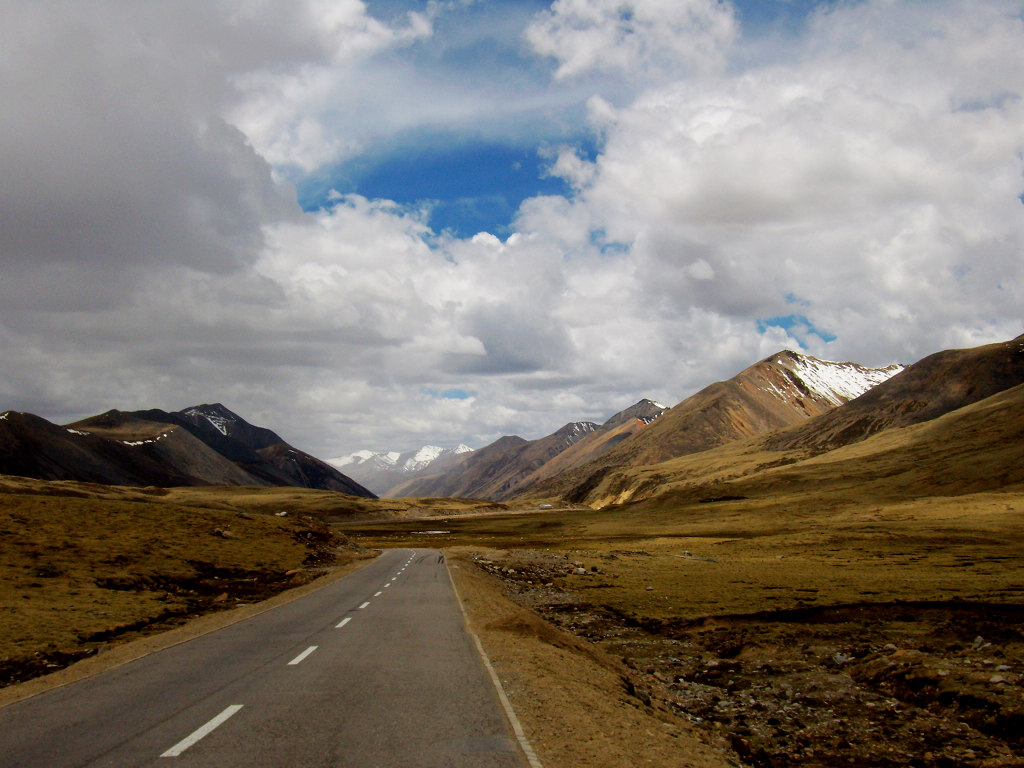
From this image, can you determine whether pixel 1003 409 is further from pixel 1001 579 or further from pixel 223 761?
pixel 223 761

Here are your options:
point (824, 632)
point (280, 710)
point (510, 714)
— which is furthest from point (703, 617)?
point (280, 710)

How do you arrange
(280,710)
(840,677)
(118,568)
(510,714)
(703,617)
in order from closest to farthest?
(510,714), (280,710), (840,677), (703,617), (118,568)

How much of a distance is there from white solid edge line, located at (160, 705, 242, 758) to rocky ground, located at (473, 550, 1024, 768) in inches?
348

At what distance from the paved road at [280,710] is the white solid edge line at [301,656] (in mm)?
48

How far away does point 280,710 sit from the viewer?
11.5m

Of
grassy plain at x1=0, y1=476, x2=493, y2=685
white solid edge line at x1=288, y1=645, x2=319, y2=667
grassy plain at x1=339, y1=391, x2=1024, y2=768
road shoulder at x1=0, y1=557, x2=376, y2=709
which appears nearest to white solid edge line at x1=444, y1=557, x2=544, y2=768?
grassy plain at x1=339, y1=391, x2=1024, y2=768

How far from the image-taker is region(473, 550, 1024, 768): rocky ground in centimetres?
1362

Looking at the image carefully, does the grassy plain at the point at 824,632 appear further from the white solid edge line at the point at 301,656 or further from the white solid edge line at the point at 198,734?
the white solid edge line at the point at 198,734

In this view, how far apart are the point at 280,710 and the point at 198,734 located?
160 cm

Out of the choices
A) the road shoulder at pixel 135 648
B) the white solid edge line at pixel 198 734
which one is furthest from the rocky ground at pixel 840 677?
the road shoulder at pixel 135 648

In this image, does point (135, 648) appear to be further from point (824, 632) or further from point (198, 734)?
point (824, 632)

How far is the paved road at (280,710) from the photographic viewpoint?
9.31m

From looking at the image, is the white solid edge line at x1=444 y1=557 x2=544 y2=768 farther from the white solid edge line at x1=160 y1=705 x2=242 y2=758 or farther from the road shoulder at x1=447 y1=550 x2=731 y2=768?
the white solid edge line at x1=160 y1=705 x2=242 y2=758

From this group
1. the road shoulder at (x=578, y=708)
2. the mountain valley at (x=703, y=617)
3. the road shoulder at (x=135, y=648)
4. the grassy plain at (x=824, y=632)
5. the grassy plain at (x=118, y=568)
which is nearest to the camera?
the road shoulder at (x=578, y=708)
